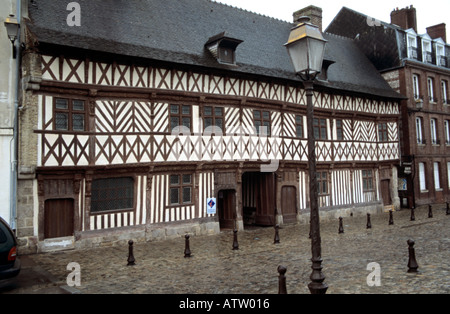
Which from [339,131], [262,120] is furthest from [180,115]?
Result: [339,131]

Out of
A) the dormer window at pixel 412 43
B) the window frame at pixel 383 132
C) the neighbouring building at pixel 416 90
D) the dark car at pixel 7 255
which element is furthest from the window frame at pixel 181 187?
the dormer window at pixel 412 43

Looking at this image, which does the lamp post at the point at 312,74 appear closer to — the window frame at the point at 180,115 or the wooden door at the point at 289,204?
the window frame at the point at 180,115

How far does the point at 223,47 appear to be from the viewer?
565 inches

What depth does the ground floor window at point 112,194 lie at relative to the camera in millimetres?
11484

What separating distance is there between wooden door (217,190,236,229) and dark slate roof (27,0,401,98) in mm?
4788

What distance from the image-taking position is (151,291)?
21.4 feet

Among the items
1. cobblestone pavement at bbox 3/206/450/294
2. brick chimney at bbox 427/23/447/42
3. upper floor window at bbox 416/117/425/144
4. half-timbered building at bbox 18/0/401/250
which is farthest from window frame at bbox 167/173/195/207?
brick chimney at bbox 427/23/447/42

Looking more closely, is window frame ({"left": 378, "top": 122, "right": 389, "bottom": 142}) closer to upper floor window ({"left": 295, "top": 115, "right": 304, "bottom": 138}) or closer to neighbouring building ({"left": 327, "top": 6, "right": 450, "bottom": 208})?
neighbouring building ({"left": 327, "top": 6, "right": 450, "bottom": 208})

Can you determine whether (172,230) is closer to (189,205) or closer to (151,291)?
(189,205)

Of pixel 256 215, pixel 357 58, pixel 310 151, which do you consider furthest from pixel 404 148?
pixel 310 151

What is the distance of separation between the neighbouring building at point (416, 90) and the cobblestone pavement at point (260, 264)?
9427mm

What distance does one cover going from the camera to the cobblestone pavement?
258 inches

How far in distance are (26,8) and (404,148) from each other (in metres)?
19.8

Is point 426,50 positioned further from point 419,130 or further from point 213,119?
point 213,119
